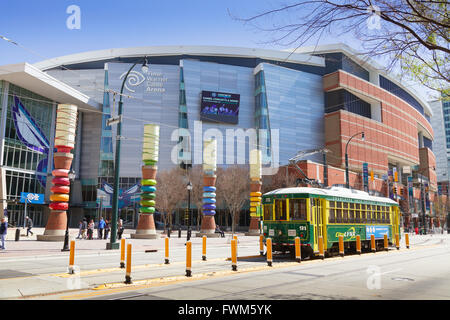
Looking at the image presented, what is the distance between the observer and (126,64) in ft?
258

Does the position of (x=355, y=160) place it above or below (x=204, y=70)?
below

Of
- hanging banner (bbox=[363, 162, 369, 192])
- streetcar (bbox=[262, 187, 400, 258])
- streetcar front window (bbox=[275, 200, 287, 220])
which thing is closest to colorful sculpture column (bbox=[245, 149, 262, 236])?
streetcar (bbox=[262, 187, 400, 258])

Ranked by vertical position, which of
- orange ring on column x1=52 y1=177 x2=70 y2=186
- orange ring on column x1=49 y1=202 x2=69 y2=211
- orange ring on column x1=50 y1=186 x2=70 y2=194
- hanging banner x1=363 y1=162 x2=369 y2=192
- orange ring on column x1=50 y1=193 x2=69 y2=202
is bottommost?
orange ring on column x1=49 y1=202 x2=69 y2=211

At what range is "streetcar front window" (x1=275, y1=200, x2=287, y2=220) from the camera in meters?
16.7

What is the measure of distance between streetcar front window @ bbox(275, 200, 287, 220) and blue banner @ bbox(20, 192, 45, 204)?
49.1 meters

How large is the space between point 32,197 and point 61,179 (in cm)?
3326

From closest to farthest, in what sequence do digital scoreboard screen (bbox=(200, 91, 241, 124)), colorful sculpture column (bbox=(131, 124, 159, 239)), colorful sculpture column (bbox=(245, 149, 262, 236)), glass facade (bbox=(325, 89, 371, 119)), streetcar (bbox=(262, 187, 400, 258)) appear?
streetcar (bbox=(262, 187, 400, 258)) < colorful sculpture column (bbox=(131, 124, 159, 239)) < colorful sculpture column (bbox=(245, 149, 262, 236)) < digital scoreboard screen (bbox=(200, 91, 241, 124)) < glass facade (bbox=(325, 89, 371, 119))

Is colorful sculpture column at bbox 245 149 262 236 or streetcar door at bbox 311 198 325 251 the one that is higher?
colorful sculpture column at bbox 245 149 262 236

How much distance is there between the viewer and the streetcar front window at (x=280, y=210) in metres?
16.7

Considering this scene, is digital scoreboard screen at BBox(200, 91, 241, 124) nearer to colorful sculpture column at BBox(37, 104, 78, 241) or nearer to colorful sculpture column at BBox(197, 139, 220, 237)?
colorful sculpture column at BBox(197, 139, 220, 237)
